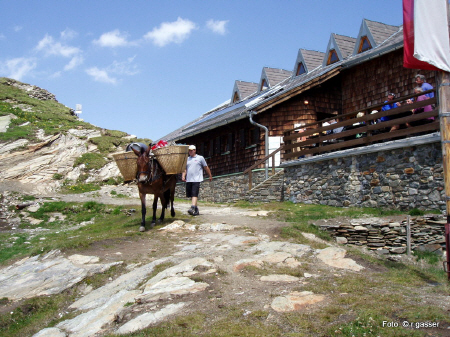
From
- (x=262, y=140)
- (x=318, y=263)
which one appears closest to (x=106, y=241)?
(x=318, y=263)

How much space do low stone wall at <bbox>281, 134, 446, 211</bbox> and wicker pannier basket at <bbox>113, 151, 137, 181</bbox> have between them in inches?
274

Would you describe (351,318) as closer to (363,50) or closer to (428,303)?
(428,303)

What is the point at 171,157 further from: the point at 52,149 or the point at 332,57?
the point at 52,149

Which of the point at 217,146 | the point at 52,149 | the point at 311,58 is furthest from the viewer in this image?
the point at 52,149

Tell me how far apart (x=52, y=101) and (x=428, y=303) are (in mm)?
50129

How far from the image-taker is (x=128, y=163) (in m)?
10.9

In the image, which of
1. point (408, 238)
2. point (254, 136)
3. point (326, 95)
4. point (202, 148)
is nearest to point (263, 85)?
point (202, 148)

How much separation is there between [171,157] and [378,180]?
6.25 meters

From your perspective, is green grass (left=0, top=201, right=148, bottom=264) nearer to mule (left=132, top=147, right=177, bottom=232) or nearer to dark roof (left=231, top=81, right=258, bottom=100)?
mule (left=132, top=147, right=177, bottom=232)

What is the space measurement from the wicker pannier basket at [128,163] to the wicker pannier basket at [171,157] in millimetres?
581

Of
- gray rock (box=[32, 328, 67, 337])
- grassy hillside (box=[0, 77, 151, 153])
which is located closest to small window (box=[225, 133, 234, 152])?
grassy hillside (box=[0, 77, 151, 153])

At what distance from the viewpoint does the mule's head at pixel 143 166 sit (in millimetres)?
10769

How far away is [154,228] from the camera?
37.1ft

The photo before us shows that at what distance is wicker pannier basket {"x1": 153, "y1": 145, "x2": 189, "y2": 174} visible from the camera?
11039 mm
